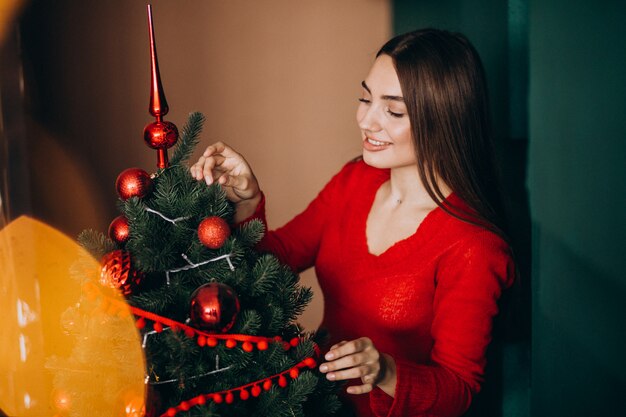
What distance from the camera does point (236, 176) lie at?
1.10 meters

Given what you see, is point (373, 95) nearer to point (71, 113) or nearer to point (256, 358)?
point (256, 358)

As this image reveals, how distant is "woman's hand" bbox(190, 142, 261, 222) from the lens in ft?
3.46

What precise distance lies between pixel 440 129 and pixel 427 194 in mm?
160

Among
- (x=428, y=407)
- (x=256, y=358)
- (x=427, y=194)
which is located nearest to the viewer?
(x=256, y=358)

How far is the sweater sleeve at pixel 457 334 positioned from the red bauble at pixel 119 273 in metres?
0.42

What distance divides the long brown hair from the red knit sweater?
0.15ft

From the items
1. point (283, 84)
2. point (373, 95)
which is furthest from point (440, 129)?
point (283, 84)

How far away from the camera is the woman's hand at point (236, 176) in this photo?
105 centimetres

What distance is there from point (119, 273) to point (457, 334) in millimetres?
568

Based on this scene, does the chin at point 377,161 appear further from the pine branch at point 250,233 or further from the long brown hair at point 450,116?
the pine branch at point 250,233

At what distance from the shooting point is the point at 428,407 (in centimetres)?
96

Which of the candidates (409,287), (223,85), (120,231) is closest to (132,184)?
(120,231)

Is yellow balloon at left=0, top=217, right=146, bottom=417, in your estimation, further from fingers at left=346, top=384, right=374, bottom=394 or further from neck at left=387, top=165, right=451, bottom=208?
neck at left=387, top=165, right=451, bottom=208

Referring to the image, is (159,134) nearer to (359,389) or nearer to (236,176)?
(236,176)
